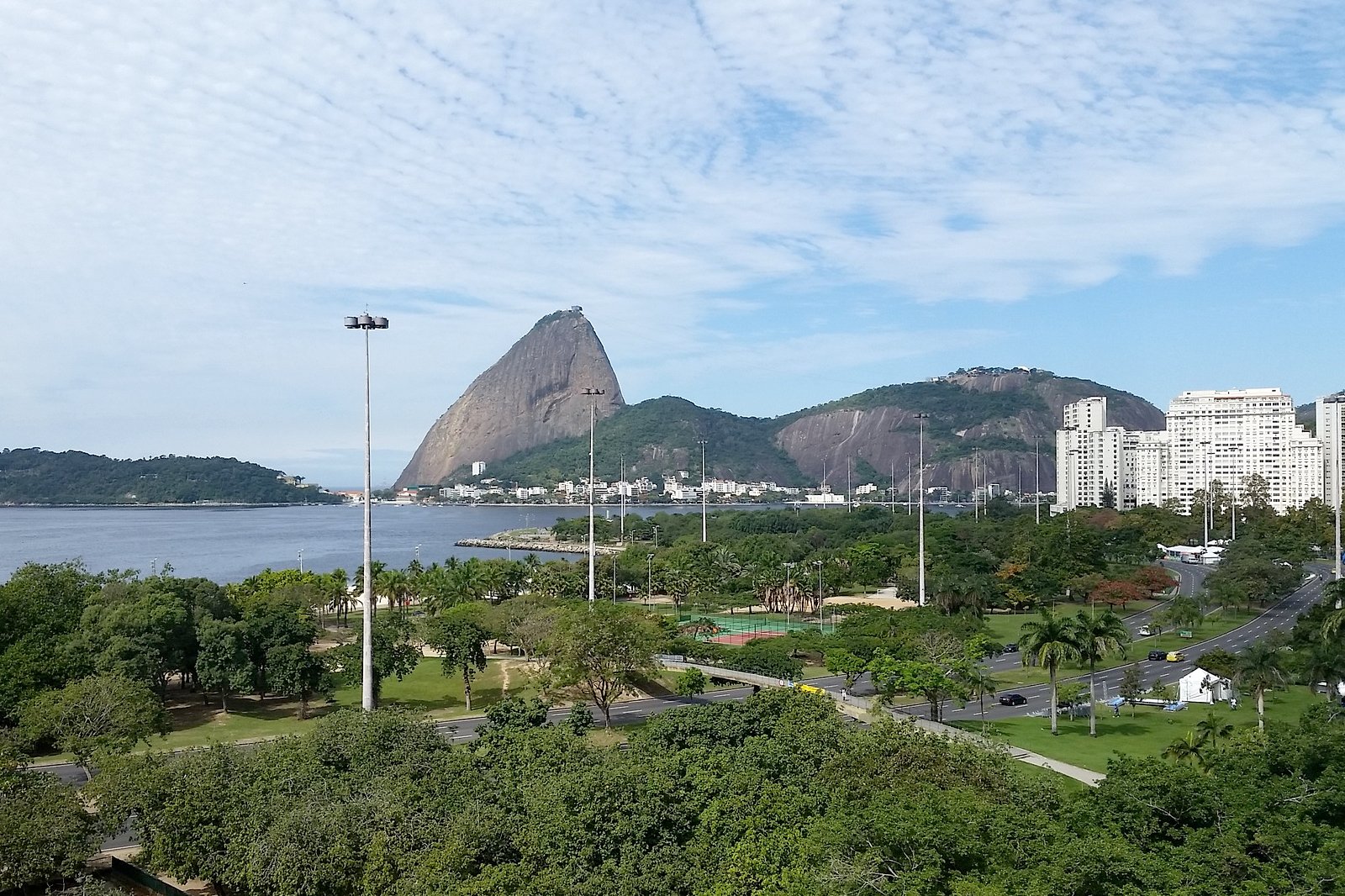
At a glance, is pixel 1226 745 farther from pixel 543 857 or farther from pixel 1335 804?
pixel 543 857

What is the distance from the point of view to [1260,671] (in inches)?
1163

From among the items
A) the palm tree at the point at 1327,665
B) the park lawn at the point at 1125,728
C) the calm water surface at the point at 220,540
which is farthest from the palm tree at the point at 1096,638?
the calm water surface at the point at 220,540

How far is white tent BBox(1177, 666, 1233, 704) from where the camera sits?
3419 centimetres

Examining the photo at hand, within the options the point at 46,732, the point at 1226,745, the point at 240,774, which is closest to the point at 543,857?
the point at 240,774

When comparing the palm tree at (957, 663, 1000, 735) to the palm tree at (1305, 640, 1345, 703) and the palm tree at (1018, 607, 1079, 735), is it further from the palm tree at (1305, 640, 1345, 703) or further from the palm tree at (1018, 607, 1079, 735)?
the palm tree at (1305, 640, 1345, 703)

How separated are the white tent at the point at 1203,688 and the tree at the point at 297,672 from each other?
100.0 ft

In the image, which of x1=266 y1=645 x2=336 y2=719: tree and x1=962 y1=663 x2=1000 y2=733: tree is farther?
x1=266 y1=645 x2=336 y2=719: tree

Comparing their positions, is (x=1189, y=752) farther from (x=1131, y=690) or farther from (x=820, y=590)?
(x=820, y=590)

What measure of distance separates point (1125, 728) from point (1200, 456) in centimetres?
11413

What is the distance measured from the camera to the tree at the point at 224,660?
103ft

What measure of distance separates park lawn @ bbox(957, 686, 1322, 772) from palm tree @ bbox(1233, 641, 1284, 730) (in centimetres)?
92

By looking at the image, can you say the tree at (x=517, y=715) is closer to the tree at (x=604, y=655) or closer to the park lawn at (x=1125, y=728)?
the tree at (x=604, y=655)

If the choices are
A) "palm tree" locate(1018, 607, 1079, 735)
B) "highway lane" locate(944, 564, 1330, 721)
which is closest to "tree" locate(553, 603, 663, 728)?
"highway lane" locate(944, 564, 1330, 721)

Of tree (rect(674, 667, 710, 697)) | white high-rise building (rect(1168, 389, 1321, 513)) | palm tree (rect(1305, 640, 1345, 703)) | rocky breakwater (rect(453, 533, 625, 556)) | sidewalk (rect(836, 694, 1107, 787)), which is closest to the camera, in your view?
sidewalk (rect(836, 694, 1107, 787))
